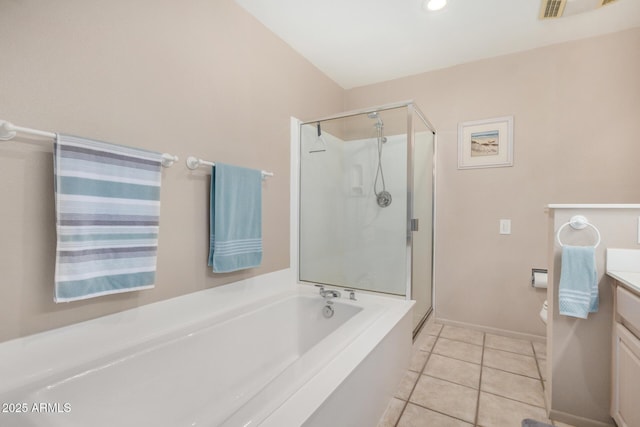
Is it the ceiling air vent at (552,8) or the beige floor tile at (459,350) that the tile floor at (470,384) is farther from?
the ceiling air vent at (552,8)

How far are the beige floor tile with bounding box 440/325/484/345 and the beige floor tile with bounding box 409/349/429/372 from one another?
1.42 ft

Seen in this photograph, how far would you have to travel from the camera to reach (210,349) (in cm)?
153

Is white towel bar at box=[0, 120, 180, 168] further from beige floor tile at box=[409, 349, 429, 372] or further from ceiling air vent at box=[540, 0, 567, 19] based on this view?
ceiling air vent at box=[540, 0, 567, 19]

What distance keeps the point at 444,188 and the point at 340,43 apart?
1.58 meters

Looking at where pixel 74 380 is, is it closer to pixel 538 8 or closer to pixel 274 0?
pixel 274 0

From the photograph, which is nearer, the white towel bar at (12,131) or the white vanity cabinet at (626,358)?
the white towel bar at (12,131)

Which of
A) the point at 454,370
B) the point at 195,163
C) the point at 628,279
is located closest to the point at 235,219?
the point at 195,163

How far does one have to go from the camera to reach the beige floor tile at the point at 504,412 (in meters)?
1.53

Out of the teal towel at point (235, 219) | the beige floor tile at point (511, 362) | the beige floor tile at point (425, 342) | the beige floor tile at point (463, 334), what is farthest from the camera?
the beige floor tile at point (463, 334)

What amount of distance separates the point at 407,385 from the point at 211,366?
120cm

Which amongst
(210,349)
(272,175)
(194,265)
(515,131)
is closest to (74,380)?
(210,349)

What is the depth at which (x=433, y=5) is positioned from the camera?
194 cm

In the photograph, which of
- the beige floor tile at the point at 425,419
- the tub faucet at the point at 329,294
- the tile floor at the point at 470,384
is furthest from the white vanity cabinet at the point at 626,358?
the tub faucet at the point at 329,294

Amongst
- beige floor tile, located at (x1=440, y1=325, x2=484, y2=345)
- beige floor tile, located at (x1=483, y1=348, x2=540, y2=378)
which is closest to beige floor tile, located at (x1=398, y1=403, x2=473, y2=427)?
beige floor tile, located at (x1=483, y1=348, x2=540, y2=378)
